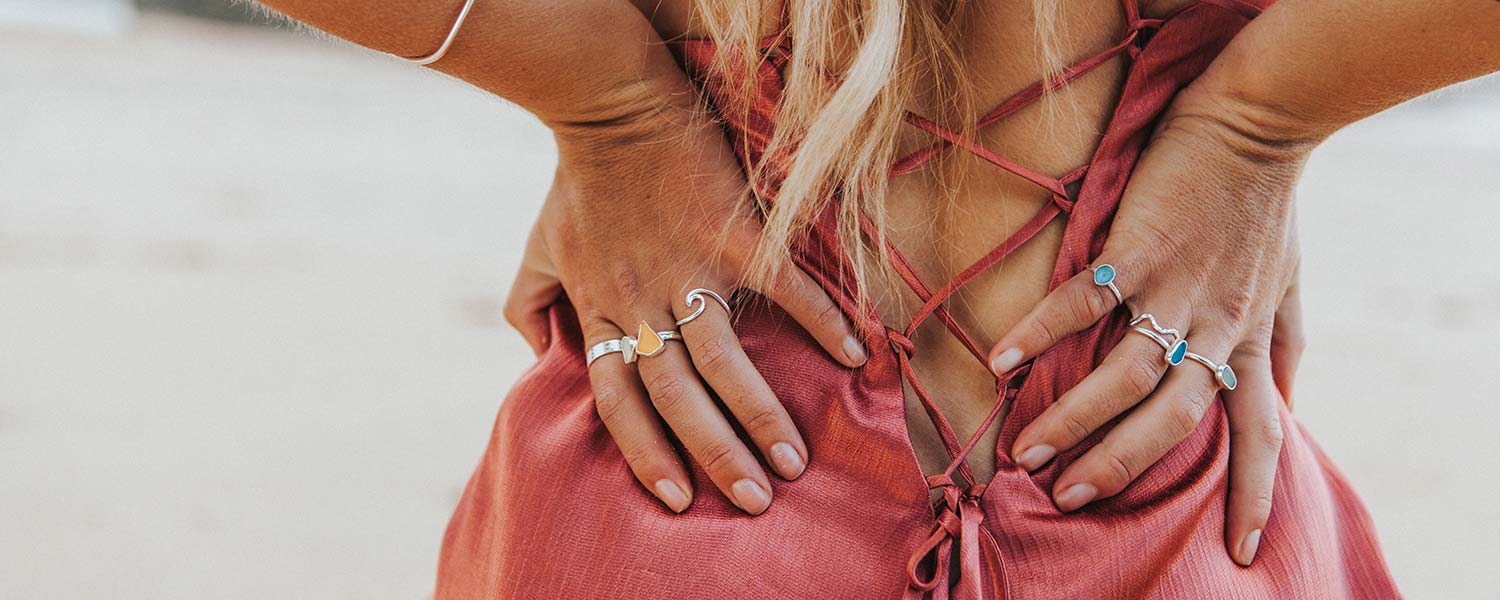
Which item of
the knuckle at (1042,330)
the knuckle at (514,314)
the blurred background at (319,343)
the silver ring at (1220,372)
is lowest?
the blurred background at (319,343)

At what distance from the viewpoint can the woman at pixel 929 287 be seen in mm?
930

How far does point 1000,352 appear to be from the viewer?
95 centimetres

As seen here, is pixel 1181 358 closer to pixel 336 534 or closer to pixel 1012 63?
pixel 1012 63

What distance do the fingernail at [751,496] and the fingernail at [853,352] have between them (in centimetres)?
12

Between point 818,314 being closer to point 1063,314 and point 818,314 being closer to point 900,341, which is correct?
point 900,341

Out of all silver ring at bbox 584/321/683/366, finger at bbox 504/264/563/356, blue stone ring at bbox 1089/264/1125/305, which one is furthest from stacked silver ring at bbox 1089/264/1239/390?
finger at bbox 504/264/563/356

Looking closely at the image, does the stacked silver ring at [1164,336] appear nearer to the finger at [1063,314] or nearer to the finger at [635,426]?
the finger at [1063,314]

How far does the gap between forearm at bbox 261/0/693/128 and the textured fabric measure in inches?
2.5

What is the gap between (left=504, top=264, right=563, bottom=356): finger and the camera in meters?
1.18

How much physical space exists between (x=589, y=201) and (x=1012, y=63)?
1.16ft

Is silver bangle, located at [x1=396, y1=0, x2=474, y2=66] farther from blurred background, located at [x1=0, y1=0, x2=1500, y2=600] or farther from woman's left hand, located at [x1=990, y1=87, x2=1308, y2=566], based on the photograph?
blurred background, located at [x1=0, y1=0, x2=1500, y2=600]

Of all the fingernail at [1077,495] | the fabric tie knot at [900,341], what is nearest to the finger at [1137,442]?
the fingernail at [1077,495]

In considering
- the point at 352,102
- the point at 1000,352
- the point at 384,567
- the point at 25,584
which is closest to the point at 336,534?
the point at 384,567

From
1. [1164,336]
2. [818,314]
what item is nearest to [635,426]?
[818,314]
